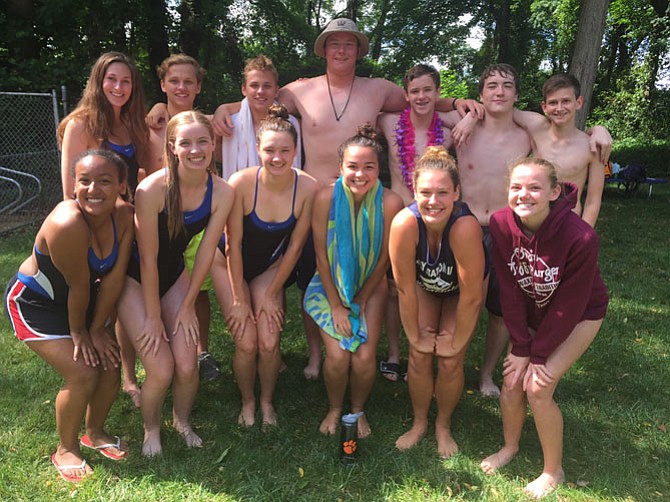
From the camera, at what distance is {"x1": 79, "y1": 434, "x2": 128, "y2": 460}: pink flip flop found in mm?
3135

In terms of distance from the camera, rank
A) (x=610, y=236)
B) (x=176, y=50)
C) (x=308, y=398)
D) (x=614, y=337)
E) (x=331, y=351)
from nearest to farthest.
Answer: (x=331, y=351), (x=308, y=398), (x=614, y=337), (x=610, y=236), (x=176, y=50)

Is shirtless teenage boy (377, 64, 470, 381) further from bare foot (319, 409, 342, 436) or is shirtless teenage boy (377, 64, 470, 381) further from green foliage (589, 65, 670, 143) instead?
green foliage (589, 65, 670, 143)

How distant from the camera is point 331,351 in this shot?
3.38 m

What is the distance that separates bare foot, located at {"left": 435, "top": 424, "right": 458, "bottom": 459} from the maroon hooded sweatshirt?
0.75m

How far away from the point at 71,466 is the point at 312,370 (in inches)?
71.0

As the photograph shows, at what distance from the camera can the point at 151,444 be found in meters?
3.19

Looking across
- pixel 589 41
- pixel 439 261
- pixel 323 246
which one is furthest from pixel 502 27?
pixel 439 261

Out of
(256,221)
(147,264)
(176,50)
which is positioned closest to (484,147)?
(256,221)

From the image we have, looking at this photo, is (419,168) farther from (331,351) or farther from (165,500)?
(165,500)

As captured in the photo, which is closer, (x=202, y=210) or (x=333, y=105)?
(x=202, y=210)

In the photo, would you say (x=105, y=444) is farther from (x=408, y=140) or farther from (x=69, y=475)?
(x=408, y=140)

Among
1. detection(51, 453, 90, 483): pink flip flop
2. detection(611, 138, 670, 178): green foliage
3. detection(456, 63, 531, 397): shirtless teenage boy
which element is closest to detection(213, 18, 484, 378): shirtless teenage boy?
detection(456, 63, 531, 397): shirtless teenage boy

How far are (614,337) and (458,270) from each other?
109 inches

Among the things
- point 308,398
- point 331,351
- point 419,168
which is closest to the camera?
point 419,168
